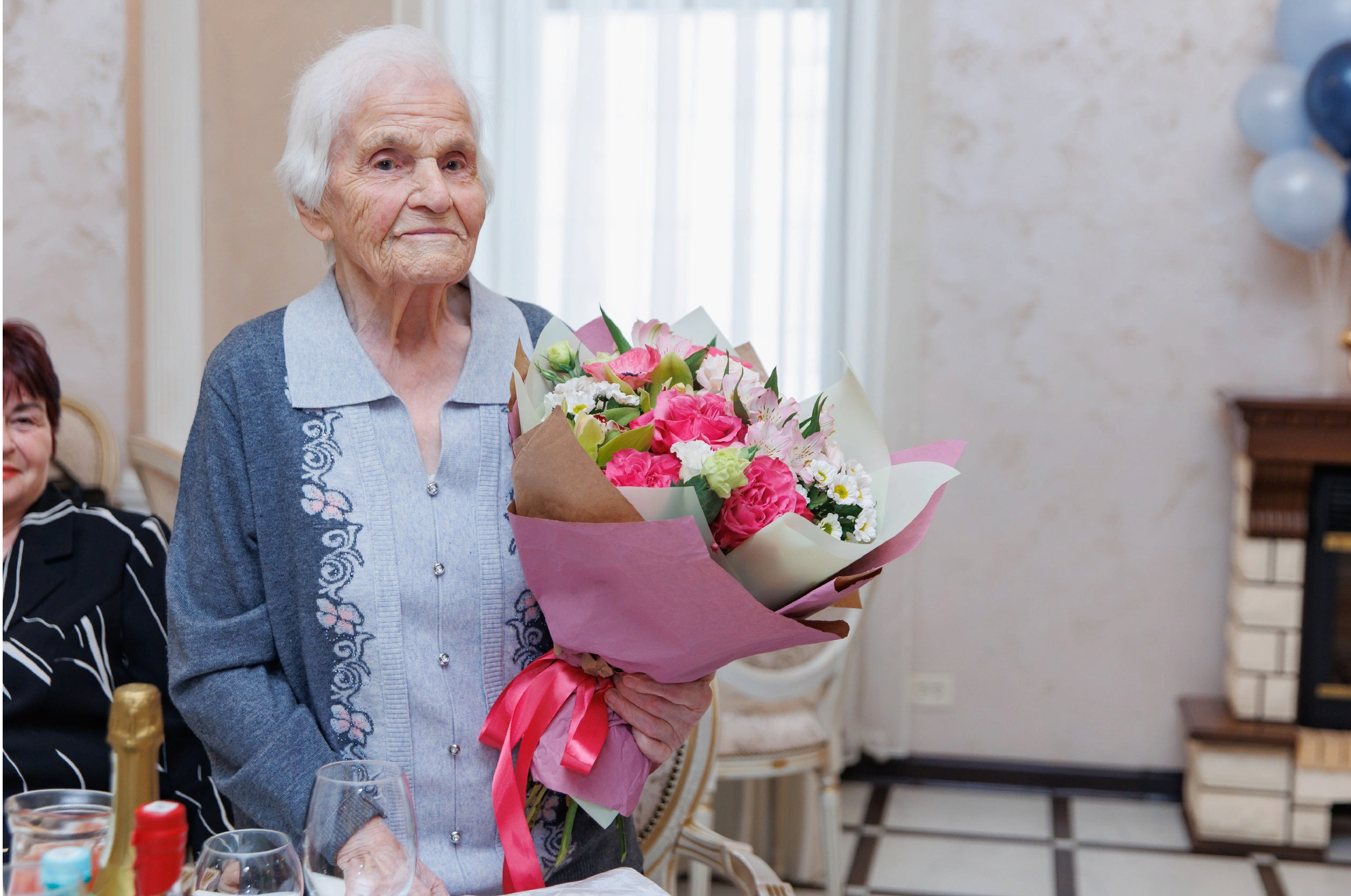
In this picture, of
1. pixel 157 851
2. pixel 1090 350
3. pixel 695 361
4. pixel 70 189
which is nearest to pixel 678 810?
pixel 695 361

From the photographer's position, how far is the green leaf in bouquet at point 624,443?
1175 mm

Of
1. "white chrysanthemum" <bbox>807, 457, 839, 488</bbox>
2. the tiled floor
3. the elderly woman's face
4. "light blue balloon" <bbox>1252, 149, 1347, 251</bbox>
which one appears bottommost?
the tiled floor

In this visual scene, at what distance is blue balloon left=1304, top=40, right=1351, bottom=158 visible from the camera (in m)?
3.39

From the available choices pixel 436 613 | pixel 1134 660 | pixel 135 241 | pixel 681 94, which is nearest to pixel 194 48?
pixel 135 241

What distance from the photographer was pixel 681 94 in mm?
3852

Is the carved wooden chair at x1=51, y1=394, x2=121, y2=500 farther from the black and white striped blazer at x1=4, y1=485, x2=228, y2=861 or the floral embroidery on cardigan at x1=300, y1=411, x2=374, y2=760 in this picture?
the floral embroidery on cardigan at x1=300, y1=411, x2=374, y2=760

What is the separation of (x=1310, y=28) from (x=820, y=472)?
3.14 m

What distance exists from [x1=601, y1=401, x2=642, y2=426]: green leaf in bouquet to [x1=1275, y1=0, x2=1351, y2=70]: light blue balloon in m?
3.20

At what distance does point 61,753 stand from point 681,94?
2.73 m

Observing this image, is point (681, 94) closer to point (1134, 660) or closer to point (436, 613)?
point (1134, 660)

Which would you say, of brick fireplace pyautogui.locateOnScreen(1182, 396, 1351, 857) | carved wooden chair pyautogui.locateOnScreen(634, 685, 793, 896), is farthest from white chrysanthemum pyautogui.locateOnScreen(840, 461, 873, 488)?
brick fireplace pyautogui.locateOnScreen(1182, 396, 1351, 857)

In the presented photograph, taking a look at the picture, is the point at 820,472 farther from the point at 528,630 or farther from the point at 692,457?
the point at 528,630

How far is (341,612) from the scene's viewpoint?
1.36 m

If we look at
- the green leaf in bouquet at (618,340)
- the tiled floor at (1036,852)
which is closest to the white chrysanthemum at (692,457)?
the green leaf in bouquet at (618,340)
